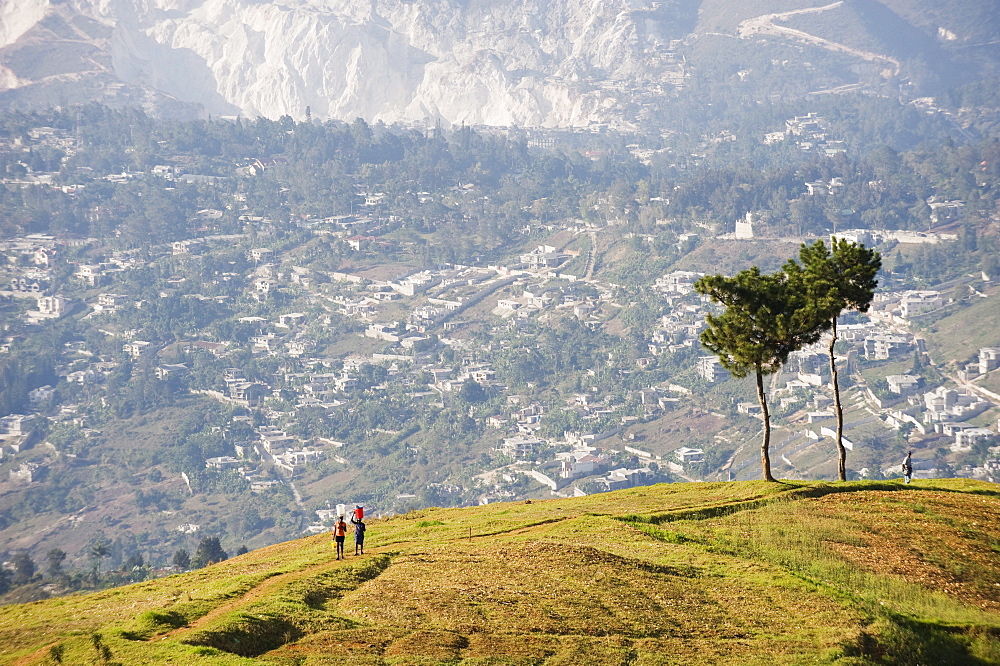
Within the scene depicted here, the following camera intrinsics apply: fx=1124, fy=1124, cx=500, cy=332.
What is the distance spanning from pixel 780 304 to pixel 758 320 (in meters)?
0.98

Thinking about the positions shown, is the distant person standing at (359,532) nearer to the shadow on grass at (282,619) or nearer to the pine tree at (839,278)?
the shadow on grass at (282,619)

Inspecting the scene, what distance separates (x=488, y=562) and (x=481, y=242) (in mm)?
131252

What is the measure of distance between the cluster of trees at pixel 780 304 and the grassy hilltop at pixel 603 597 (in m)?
3.98

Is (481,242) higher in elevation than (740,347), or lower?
higher

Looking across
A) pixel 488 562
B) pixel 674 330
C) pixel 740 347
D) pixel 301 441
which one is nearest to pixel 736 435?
pixel 674 330

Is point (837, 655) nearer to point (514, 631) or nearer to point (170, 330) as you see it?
point (514, 631)

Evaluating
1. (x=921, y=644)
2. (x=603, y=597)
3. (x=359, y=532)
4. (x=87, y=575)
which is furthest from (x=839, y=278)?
(x=87, y=575)

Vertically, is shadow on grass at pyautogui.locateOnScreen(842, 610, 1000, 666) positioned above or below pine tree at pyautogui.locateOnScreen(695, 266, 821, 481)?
below

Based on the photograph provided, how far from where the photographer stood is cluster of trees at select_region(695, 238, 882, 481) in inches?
1145

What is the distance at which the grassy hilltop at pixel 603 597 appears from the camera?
17500 mm

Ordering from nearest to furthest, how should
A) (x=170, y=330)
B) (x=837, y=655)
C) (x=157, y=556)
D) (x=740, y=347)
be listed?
1. (x=837, y=655)
2. (x=740, y=347)
3. (x=157, y=556)
4. (x=170, y=330)

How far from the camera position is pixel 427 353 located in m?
120

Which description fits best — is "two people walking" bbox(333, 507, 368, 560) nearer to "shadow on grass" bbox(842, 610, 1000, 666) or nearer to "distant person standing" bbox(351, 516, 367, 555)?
"distant person standing" bbox(351, 516, 367, 555)

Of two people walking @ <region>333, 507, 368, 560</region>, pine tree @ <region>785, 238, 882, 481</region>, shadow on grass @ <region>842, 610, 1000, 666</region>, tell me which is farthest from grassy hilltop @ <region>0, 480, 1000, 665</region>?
pine tree @ <region>785, 238, 882, 481</region>
